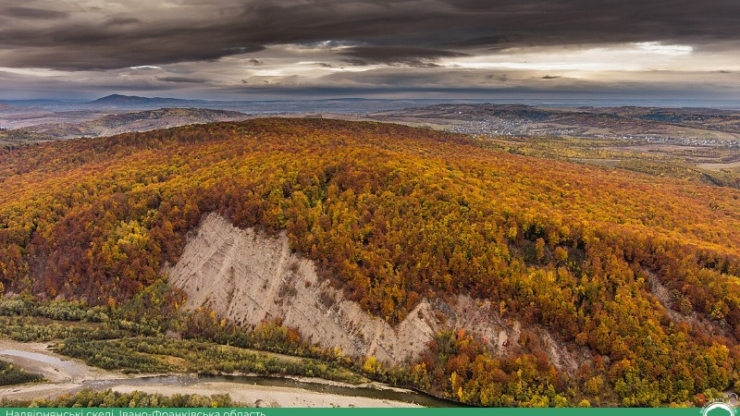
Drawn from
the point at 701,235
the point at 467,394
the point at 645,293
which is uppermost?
the point at 701,235

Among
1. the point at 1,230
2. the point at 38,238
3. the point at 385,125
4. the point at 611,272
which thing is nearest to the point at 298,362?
the point at 611,272

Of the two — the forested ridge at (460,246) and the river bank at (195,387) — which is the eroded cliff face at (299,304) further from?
the river bank at (195,387)

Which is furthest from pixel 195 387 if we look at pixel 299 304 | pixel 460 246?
pixel 460 246

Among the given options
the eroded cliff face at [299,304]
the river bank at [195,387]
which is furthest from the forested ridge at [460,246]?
the river bank at [195,387]

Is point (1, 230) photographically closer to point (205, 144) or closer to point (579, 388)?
point (205, 144)

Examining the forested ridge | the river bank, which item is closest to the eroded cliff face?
the forested ridge

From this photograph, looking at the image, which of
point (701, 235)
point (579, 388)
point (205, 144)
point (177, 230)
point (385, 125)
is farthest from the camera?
point (385, 125)

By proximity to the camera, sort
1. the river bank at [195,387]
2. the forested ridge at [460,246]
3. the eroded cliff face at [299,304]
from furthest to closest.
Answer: the eroded cliff face at [299,304], the river bank at [195,387], the forested ridge at [460,246]
